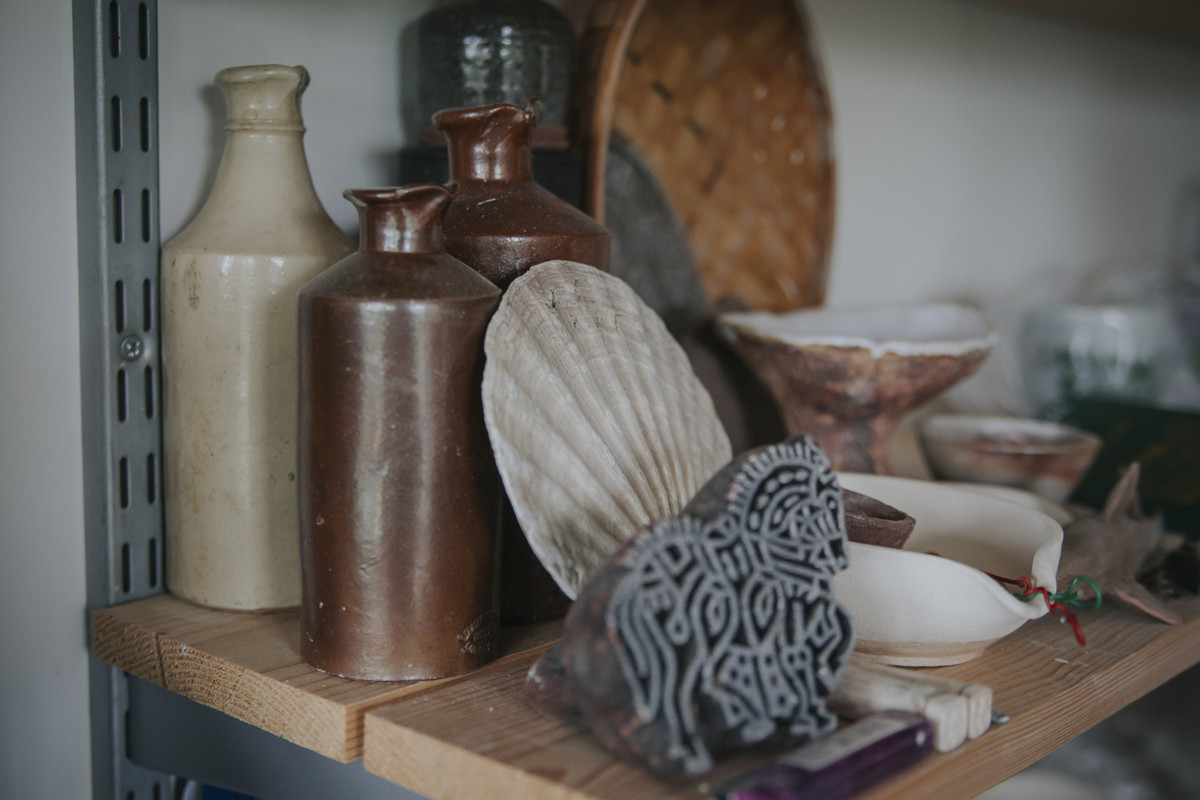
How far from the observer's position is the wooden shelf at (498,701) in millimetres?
453

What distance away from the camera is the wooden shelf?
0.45 m

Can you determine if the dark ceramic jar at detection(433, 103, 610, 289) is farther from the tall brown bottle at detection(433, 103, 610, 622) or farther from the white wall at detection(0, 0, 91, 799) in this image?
the white wall at detection(0, 0, 91, 799)

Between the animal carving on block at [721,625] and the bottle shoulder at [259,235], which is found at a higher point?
the bottle shoulder at [259,235]

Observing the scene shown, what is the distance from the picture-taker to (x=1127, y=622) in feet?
2.26

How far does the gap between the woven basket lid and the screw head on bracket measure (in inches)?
12.5

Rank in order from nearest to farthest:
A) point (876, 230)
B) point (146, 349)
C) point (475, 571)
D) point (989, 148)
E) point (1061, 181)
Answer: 1. point (475, 571)
2. point (146, 349)
3. point (876, 230)
4. point (989, 148)
5. point (1061, 181)

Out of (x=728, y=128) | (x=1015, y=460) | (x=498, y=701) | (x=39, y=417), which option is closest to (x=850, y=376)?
(x=1015, y=460)

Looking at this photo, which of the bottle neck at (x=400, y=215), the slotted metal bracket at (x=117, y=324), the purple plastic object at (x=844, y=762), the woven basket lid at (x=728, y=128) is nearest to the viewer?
the purple plastic object at (x=844, y=762)

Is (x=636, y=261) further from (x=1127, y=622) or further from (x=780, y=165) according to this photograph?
(x=1127, y=622)

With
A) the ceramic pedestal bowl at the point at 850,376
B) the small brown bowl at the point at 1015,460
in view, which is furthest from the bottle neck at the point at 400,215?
the small brown bowl at the point at 1015,460

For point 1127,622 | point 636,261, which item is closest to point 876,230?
point 636,261

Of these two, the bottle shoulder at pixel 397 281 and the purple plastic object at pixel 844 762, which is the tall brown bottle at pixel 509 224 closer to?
the bottle shoulder at pixel 397 281

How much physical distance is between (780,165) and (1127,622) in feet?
1.65

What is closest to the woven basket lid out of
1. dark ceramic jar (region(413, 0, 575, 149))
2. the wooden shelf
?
dark ceramic jar (region(413, 0, 575, 149))
